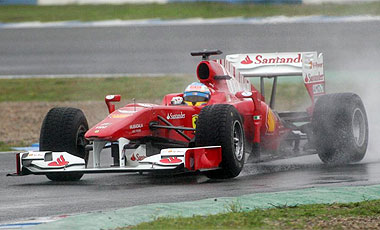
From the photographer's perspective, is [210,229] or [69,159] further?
[69,159]

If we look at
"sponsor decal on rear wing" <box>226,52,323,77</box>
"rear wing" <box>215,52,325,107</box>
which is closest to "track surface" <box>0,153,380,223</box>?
"rear wing" <box>215,52,325,107</box>

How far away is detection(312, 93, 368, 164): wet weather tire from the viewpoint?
12359 mm

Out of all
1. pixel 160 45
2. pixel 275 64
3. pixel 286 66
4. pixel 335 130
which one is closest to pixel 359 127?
pixel 335 130

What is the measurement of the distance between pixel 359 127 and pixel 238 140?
275 centimetres

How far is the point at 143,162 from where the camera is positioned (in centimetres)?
1020

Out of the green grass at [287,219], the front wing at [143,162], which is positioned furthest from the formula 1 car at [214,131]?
the green grass at [287,219]

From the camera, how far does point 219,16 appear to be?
93.8 feet

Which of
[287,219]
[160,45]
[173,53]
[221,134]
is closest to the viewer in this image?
[287,219]

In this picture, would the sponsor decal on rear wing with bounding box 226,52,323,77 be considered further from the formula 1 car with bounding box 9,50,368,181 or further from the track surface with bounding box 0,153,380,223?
the track surface with bounding box 0,153,380,223

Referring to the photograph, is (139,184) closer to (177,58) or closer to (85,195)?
(85,195)

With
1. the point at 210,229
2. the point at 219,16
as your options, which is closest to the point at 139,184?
the point at 210,229

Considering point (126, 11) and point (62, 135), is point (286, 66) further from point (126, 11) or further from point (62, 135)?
point (126, 11)

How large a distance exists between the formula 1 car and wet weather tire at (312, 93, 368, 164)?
0.05 feet

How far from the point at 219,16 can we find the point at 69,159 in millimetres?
18391
